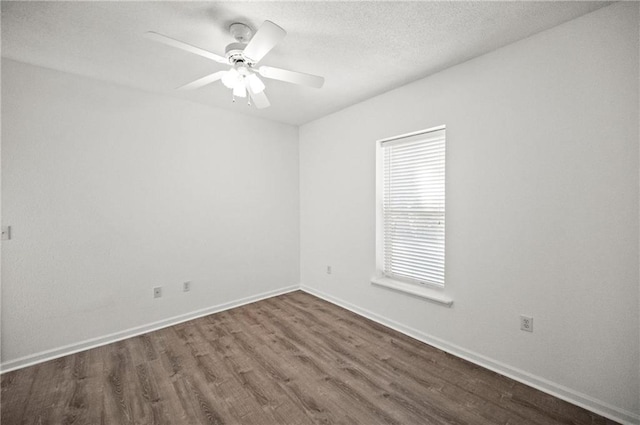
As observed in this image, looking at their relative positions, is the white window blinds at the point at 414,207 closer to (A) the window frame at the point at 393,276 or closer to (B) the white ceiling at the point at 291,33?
(A) the window frame at the point at 393,276

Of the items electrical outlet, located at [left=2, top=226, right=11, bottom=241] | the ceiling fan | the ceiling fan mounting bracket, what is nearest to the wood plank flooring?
electrical outlet, located at [left=2, top=226, right=11, bottom=241]

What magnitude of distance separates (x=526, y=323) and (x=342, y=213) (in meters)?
2.23

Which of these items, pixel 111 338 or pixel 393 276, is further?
pixel 393 276

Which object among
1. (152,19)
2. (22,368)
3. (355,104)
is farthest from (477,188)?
(22,368)

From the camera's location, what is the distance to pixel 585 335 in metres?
1.84

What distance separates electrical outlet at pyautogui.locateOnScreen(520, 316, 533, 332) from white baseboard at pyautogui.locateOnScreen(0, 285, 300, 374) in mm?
A: 3079

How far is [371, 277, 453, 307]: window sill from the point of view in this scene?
2580 mm

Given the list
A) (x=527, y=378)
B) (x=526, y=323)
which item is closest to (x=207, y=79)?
(x=526, y=323)

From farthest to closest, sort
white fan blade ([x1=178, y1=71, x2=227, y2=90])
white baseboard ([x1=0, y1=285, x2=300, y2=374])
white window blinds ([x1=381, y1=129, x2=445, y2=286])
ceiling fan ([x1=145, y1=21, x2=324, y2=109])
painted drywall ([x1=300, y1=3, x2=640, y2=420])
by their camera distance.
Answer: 1. white window blinds ([x1=381, y1=129, x2=445, y2=286])
2. white baseboard ([x1=0, y1=285, x2=300, y2=374])
3. white fan blade ([x1=178, y1=71, x2=227, y2=90])
4. painted drywall ([x1=300, y1=3, x2=640, y2=420])
5. ceiling fan ([x1=145, y1=21, x2=324, y2=109])

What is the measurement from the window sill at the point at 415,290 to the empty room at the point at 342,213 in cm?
3

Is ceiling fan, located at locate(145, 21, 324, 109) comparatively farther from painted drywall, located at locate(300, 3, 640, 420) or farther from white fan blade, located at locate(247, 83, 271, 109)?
painted drywall, located at locate(300, 3, 640, 420)

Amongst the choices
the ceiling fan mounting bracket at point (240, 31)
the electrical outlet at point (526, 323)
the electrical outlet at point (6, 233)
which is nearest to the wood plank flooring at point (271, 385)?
the electrical outlet at point (526, 323)

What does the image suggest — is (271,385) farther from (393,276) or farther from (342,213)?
(342,213)

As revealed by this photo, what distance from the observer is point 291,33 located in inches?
77.9
